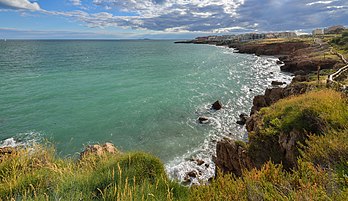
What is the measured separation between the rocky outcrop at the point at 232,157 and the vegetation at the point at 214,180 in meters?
2.00

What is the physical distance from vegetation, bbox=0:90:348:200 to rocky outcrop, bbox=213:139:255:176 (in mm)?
1998

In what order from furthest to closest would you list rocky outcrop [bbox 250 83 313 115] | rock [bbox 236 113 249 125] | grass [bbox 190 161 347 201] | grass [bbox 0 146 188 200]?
1. rock [bbox 236 113 249 125]
2. rocky outcrop [bbox 250 83 313 115]
3. grass [bbox 0 146 188 200]
4. grass [bbox 190 161 347 201]

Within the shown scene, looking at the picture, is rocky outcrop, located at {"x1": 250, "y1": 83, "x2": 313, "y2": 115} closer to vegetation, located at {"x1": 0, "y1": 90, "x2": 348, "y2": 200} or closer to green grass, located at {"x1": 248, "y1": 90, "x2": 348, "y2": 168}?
green grass, located at {"x1": 248, "y1": 90, "x2": 348, "y2": 168}

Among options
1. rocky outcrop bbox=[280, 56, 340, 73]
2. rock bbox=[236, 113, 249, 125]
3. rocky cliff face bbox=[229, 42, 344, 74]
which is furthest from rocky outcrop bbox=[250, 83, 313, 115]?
rocky outcrop bbox=[280, 56, 340, 73]

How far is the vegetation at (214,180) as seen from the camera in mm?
4043

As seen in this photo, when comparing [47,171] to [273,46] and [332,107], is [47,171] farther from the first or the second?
[273,46]

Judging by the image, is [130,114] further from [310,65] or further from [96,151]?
[310,65]

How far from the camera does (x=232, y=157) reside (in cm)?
1302

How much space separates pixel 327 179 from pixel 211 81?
40365 millimetres

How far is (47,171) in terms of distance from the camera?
6.06 m

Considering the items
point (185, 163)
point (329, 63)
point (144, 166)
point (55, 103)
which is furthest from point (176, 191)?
point (329, 63)

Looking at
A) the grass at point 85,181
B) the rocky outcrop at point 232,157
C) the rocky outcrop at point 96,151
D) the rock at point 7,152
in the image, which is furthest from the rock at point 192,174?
the rock at point 7,152

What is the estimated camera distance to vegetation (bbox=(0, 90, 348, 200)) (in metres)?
4.04

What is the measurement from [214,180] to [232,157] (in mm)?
8356
